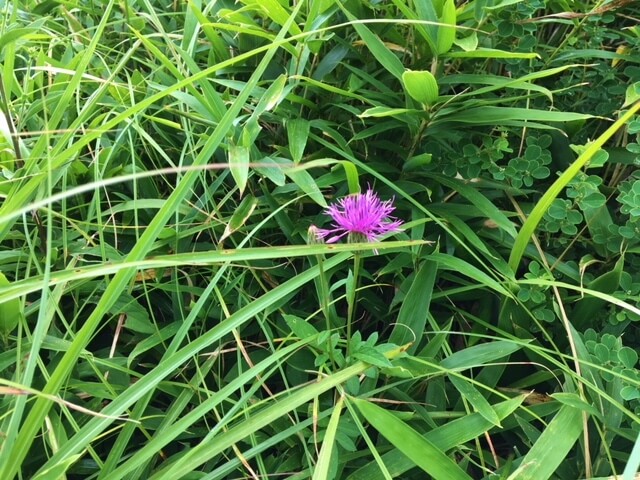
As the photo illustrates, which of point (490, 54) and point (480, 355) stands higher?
point (490, 54)

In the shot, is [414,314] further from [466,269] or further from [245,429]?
[245,429]

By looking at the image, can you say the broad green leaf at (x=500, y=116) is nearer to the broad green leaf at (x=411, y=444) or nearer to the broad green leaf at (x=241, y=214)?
the broad green leaf at (x=241, y=214)

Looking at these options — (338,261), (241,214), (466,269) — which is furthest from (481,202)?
(241,214)

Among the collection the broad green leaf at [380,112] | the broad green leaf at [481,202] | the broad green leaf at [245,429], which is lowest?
the broad green leaf at [245,429]

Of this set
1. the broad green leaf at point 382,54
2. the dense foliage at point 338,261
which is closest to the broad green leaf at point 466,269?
the dense foliage at point 338,261

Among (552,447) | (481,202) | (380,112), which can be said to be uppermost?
(380,112)

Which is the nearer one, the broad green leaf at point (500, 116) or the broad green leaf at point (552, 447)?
the broad green leaf at point (552, 447)

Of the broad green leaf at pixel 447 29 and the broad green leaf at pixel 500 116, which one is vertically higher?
the broad green leaf at pixel 447 29
